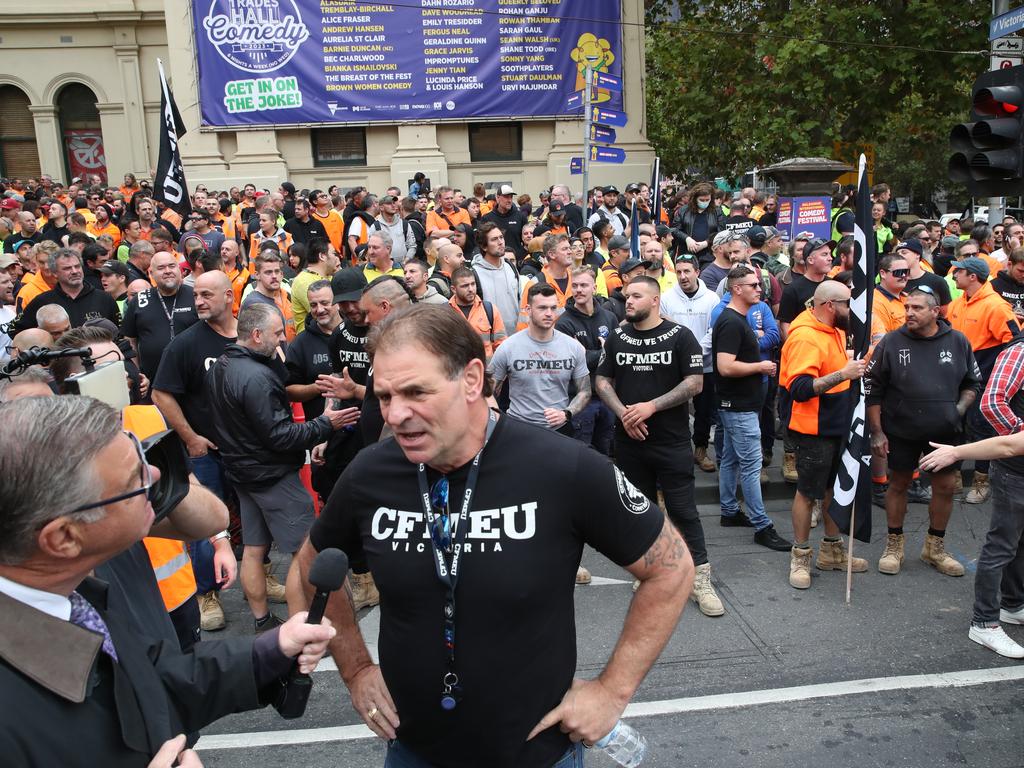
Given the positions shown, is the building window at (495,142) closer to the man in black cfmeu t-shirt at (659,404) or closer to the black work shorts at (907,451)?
the man in black cfmeu t-shirt at (659,404)

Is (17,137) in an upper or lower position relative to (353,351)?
upper

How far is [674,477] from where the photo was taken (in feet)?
18.3

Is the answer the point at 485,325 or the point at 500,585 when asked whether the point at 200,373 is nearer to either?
the point at 485,325

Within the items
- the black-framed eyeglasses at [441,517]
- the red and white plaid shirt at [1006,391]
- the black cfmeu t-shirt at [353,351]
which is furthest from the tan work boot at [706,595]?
the black-framed eyeglasses at [441,517]

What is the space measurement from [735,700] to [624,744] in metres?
2.33

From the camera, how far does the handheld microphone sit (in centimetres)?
195

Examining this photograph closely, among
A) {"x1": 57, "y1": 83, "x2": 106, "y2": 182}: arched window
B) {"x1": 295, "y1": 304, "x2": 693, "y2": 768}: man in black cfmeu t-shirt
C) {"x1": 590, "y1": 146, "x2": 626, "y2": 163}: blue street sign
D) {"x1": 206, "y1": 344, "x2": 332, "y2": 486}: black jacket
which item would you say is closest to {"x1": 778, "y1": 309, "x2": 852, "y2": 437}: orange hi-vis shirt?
{"x1": 206, "y1": 344, "x2": 332, "y2": 486}: black jacket

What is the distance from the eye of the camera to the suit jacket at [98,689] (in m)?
1.53

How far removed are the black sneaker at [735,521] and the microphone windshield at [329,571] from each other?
5.45 metres

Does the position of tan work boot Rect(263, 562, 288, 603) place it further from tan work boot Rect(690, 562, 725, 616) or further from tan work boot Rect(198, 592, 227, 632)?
tan work boot Rect(690, 562, 725, 616)

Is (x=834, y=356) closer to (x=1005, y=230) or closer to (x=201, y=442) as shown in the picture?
(x=201, y=442)

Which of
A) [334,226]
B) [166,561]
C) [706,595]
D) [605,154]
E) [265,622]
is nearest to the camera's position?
[166,561]

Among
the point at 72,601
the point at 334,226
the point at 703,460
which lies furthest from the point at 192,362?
the point at 334,226

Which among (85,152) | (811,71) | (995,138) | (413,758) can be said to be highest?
(85,152)
